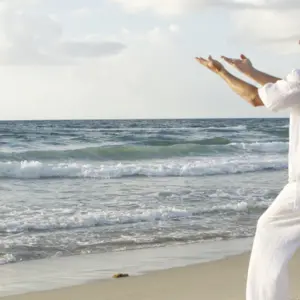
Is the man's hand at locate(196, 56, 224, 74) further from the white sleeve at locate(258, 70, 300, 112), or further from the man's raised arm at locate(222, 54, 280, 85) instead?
the white sleeve at locate(258, 70, 300, 112)

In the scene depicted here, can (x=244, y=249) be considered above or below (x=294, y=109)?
below

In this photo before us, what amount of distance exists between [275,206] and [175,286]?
7.57 ft

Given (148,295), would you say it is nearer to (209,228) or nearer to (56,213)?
(209,228)

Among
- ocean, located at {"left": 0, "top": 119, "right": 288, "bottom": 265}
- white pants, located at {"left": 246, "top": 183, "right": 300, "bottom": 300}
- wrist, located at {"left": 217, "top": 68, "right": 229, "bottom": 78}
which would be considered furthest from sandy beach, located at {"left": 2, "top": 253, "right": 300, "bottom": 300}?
wrist, located at {"left": 217, "top": 68, "right": 229, "bottom": 78}

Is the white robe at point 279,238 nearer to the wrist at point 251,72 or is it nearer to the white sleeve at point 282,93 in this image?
the white sleeve at point 282,93

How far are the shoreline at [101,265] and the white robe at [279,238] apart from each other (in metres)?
2.46

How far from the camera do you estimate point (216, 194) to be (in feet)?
41.1

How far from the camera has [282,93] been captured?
343 cm

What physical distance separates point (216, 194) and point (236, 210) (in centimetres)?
199

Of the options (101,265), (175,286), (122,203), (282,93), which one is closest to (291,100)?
(282,93)

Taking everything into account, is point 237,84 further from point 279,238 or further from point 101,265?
point 101,265

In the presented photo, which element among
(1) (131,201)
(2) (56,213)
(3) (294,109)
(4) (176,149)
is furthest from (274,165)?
(3) (294,109)

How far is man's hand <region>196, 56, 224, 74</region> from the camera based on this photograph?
3.52 meters

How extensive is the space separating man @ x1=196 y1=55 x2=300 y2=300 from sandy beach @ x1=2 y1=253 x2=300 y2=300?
1517 millimetres
